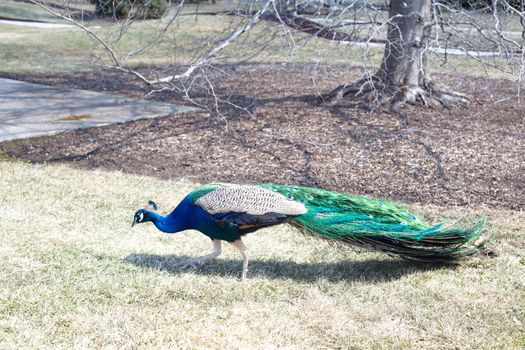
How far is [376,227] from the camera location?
4211 mm

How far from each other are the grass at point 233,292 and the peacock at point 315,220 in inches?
11.6

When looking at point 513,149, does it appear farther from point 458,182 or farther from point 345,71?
point 345,71

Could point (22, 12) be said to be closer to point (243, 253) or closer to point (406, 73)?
point (406, 73)

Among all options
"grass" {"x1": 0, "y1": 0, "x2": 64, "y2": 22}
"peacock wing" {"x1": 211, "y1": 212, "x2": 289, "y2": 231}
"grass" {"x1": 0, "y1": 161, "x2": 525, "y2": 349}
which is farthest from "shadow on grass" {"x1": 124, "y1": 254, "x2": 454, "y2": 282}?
"grass" {"x1": 0, "y1": 0, "x2": 64, "y2": 22}

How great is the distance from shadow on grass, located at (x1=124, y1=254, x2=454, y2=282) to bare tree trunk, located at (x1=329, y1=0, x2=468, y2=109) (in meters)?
4.38

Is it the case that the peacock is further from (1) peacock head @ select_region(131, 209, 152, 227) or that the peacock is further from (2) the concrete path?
(2) the concrete path

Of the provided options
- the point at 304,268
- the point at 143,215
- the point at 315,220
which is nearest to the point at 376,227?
the point at 315,220

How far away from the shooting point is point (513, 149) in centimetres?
740

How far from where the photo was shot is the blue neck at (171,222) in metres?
4.21

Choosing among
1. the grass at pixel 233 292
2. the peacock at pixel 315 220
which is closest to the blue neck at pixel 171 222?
the peacock at pixel 315 220

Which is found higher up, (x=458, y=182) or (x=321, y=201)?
(x=321, y=201)

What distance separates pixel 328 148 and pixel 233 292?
3623mm

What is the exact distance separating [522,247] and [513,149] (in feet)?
8.36

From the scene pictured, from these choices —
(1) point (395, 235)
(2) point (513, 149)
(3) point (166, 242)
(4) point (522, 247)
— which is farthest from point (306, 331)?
(2) point (513, 149)
